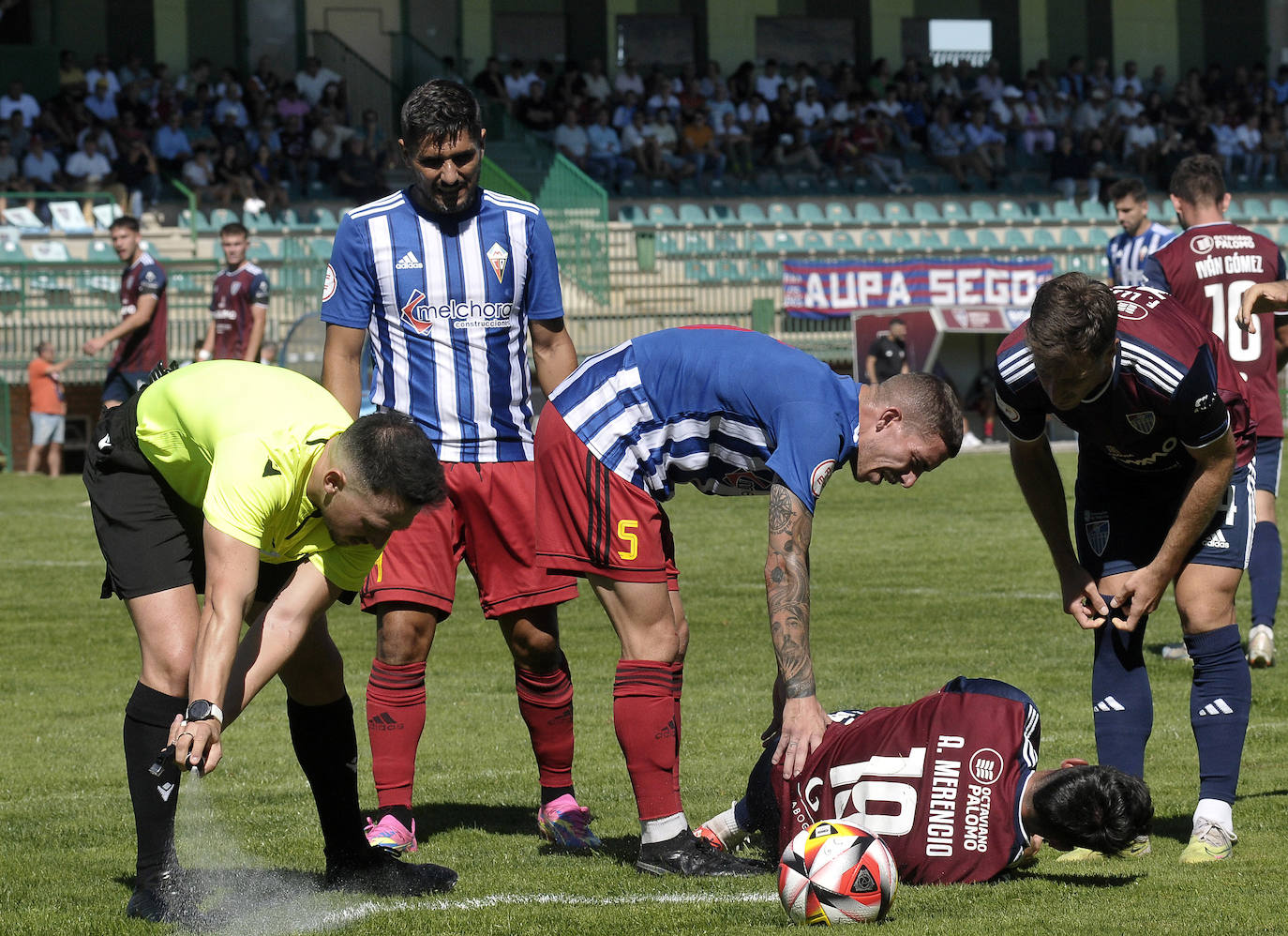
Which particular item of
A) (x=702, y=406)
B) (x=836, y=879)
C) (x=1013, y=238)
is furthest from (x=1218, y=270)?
(x=1013, y=238)

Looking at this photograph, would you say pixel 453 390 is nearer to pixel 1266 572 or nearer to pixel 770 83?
pixel 1266 572

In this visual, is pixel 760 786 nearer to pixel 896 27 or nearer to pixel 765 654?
pixel 765 654

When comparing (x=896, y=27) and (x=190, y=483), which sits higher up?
(x=896, y=27)

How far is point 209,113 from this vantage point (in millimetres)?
27922

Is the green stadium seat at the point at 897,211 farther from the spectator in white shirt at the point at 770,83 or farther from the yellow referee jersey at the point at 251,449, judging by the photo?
the yellow referee jersey at the point at 251,449

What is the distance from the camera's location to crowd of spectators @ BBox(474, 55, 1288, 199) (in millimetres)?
30312

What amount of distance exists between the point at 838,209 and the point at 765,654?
2139 centimetres

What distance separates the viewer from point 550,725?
5535 millimetres

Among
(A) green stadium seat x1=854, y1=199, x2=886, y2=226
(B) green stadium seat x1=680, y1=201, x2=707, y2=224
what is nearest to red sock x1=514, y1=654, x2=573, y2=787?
(B) green stadium seat x1=680, y1=201, x2=707, y2=224

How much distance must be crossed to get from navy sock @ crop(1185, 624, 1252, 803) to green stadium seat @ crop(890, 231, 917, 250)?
74.1 ft

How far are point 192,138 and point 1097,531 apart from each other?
2408 centimetres

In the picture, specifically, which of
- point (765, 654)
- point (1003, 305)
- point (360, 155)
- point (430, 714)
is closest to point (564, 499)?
point (430, 714)

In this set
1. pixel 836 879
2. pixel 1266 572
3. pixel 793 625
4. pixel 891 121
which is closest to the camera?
pixel 836 879

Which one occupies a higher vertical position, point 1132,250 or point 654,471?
point 1132,250
